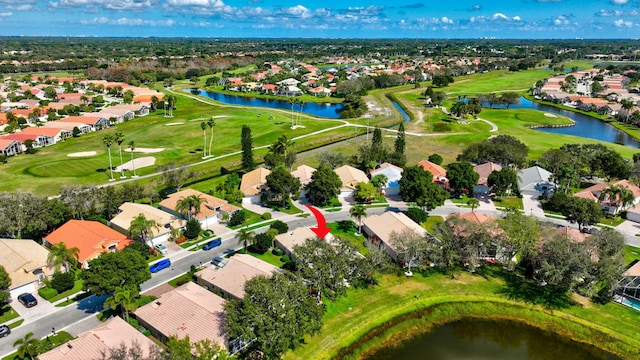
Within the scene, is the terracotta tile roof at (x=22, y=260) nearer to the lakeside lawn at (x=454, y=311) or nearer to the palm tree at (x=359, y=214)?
the lakeside lawn at (x=454, y=311)

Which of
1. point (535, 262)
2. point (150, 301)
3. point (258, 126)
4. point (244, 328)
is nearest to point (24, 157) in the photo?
point (258, 126)

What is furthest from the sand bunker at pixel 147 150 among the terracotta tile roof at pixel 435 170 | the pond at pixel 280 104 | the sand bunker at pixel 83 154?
the pond at pixel 280 104

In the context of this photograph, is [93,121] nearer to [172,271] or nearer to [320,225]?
[172,271]

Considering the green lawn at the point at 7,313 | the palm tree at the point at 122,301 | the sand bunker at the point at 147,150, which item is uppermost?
the palm tree at the point at 122,301

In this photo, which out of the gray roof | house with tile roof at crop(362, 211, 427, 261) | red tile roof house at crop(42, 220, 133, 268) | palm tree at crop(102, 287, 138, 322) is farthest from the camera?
the gray roof

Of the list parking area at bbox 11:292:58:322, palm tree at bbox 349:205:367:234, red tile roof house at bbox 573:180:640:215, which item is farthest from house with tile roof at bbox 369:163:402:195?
parking area at bbox 11:292:58:322

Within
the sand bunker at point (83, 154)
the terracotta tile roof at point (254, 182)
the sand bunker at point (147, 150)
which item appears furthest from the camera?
the sand bunker at point (147, 150)

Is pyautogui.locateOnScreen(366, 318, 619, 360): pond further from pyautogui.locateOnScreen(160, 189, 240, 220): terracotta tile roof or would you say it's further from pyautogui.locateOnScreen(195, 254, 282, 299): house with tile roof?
pyautogui.locateOnScreen(160, 189, 240, 220): terracotta tile roof

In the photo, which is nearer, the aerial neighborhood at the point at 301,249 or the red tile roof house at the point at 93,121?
the aerial neighborhood at the point at 301,249
